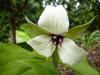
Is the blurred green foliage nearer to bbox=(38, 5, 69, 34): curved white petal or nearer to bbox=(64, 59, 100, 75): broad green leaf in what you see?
bbox=(38, 5, 69, 34): curved white petal

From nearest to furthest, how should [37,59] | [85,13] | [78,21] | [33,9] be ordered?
[37,59] → [33,9] → [85,13] → [78,21]

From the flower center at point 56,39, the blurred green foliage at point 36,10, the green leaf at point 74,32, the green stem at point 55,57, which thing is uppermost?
the green leaf at point 74,32

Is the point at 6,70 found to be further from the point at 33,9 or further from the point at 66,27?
the point at 33,9

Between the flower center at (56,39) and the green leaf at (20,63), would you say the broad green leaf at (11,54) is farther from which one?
the flower center at (56,39)

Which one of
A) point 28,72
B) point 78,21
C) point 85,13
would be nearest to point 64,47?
point 28,72

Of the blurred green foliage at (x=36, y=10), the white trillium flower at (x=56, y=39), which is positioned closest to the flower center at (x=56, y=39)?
the white trillium flower at (x=56, y=39)

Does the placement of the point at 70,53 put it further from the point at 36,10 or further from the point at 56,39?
the point at 36,10

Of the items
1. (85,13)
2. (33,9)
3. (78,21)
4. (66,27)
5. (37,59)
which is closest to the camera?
(66,27)
